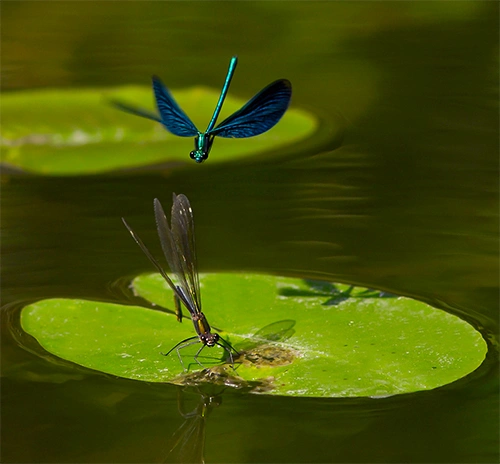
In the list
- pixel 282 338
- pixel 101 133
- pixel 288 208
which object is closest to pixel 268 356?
pixel 282 338

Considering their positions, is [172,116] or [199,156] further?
[172,116]

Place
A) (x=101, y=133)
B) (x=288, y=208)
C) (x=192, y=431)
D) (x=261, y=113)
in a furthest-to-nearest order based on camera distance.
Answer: (x=101, y=133)
(x=288, y=208)
(x=261, y=113)
(x=192, y=431)

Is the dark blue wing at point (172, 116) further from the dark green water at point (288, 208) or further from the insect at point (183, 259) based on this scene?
the dark green water at point (288, 208)

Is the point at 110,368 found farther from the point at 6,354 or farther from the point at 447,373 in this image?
the point at 447,373

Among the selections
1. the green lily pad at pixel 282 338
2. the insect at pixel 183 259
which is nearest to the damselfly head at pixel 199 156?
the insect at pixel 183 259

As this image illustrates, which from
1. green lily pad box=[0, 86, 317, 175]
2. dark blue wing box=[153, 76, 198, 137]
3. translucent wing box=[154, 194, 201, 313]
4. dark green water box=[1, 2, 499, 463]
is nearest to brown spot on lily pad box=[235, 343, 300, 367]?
dark green water box=[1, 2, 499, 463]

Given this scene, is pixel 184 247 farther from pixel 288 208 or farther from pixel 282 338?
pixel 288 208

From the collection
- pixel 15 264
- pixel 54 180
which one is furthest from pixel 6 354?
pixel 54 180
